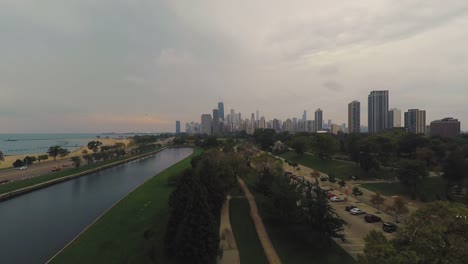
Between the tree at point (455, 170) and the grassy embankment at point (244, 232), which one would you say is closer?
the grassy embankment at point (244, 232)

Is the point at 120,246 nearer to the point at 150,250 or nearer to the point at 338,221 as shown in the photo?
the point at 150,250

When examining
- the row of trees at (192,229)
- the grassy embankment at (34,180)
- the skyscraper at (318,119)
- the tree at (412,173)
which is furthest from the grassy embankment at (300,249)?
the skyscraper at (318,119)

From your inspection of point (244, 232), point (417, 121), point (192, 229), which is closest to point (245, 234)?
point (244, 232)

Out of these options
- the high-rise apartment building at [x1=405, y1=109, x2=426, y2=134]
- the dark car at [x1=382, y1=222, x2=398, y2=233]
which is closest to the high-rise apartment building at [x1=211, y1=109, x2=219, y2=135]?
the high-rise apartment building at [x1=405, y1=109, x2=426, y2=134]

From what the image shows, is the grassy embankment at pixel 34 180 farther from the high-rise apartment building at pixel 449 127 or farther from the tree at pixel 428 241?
the high-rise apartment building at pixel 449 127

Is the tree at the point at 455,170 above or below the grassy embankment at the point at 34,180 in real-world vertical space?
above

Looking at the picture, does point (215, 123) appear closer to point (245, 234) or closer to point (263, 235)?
point (245, 234)

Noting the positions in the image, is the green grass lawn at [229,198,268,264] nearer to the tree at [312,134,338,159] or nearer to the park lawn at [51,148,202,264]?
the park lawn at [51,148,202,264]
